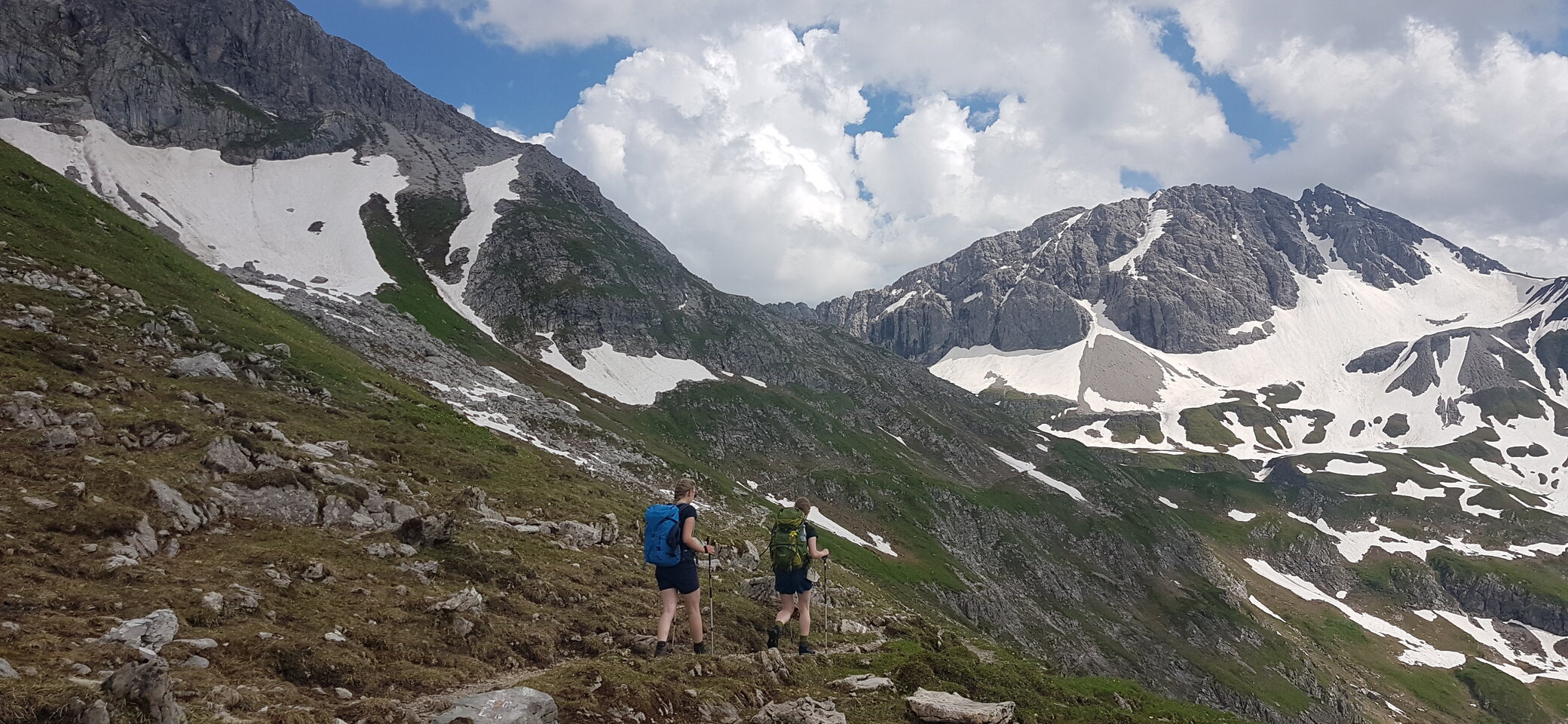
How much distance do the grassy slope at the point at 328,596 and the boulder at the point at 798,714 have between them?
3.54 ft

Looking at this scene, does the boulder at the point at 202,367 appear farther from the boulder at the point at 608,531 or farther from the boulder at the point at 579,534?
the boulder at the point at 608,531

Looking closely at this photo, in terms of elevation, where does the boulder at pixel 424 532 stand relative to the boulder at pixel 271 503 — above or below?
above

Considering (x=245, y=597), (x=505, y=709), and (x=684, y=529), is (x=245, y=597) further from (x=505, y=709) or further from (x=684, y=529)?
(x=684, y=529)

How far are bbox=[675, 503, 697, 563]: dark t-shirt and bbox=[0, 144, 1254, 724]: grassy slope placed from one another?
2.14 metres

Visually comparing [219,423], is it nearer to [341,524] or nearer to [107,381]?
[107,381]

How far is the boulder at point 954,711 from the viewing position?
13000 millimetres

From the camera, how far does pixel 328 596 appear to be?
48.4 feet

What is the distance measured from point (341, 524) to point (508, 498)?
981 cm

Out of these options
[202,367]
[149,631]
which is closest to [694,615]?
[149,631]

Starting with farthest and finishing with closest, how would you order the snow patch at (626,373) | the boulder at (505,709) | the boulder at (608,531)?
the snow patch at (626,373) → the boulder at (608,531) → the boulder at (505,709)

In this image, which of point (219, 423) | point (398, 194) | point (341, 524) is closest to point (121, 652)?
point (341, 524)

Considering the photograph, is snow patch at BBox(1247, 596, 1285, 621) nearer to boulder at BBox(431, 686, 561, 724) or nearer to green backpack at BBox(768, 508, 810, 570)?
green backpack at BBox(768, 508, 810, 570)

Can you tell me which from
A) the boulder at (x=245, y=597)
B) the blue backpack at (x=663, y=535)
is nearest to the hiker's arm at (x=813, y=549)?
the blue backpack at (x=663, y=535)

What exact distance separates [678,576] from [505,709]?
5.30 metres
